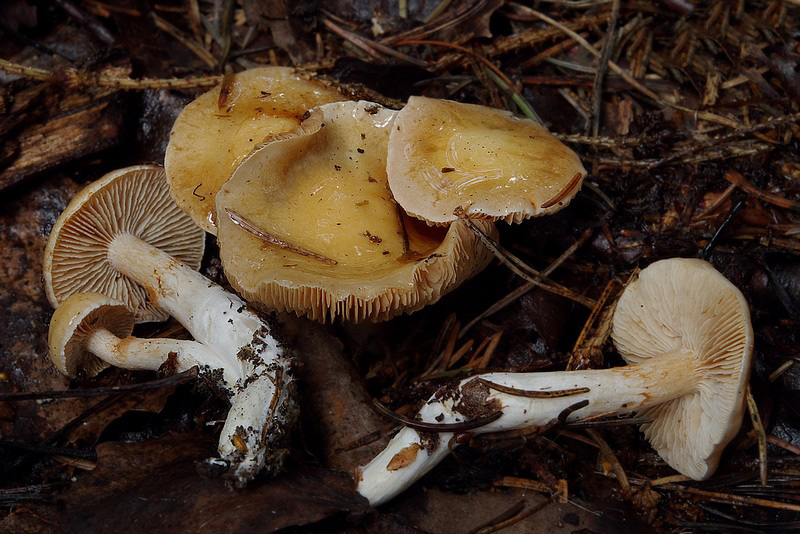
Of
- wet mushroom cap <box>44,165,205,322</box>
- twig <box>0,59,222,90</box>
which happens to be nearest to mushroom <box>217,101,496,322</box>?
wet mushroom cap <box>44,165,205,322</box>

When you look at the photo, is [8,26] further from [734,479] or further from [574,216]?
[734,479]

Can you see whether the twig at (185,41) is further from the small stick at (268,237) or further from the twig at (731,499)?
the twig at (731,499)

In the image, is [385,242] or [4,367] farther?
[4,367]

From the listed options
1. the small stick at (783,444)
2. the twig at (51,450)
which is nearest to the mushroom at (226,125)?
the twig at (51,450)

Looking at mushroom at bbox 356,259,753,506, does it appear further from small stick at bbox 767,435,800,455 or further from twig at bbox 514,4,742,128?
twig at bbox 514,4,742,128

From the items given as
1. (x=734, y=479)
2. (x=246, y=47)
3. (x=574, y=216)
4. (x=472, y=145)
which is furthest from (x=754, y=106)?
(x=246, y=47)

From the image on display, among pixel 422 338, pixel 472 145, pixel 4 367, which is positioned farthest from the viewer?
pixel 422 338

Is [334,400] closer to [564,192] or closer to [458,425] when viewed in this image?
[458,425]
